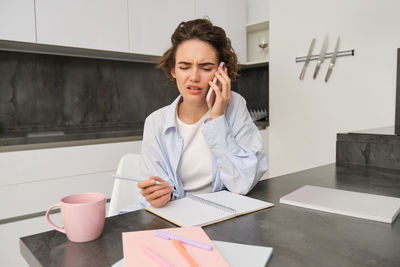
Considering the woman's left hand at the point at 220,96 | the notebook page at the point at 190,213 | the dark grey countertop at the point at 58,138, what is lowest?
the notebook page at the point at 190,213

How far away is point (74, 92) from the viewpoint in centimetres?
243

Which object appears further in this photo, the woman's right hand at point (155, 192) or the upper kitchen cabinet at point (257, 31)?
the upper kitchen cabinet at point (257, 31)

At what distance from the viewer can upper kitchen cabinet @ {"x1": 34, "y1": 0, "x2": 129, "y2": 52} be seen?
6.29ft

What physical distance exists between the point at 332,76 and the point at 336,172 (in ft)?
4.95

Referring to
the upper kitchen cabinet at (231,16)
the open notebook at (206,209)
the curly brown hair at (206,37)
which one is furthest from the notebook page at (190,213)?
the upper kitchen cabinet at (231,16)

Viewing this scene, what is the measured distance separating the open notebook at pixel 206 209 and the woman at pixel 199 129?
0.21 metres

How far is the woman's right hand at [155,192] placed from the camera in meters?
0.75

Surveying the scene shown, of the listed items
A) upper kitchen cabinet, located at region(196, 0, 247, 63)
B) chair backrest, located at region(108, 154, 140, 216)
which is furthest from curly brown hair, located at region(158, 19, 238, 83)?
upper kitchen cabinet, located at region(196, 0, 247, 63)

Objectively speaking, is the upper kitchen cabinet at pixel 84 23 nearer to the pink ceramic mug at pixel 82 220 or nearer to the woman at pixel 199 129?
the woman at pixel 199 129

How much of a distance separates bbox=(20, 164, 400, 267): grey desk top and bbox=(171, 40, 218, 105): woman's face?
56cm

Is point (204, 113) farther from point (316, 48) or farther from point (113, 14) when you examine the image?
point (316, 48)

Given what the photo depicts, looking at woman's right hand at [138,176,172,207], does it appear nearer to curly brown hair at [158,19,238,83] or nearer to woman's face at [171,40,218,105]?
woman's face at [171,40,218,105]

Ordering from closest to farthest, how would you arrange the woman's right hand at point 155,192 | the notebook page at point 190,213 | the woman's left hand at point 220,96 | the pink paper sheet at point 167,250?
the pink paper sheet at point 167,250, the notebook page at point 190,213, the woman's right hand at point 155,192, the woman's left hand at point 220,96

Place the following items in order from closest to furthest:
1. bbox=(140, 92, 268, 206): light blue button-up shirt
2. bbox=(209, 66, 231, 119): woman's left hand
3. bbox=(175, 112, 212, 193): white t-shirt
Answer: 1. bbox=(140, 92, 268, 206): light blue button-up shirt
2. bbox=(209, 66, 231, 119): woman's left hand
3. bbox=(175, 112, 212, 193): white t-shirt
